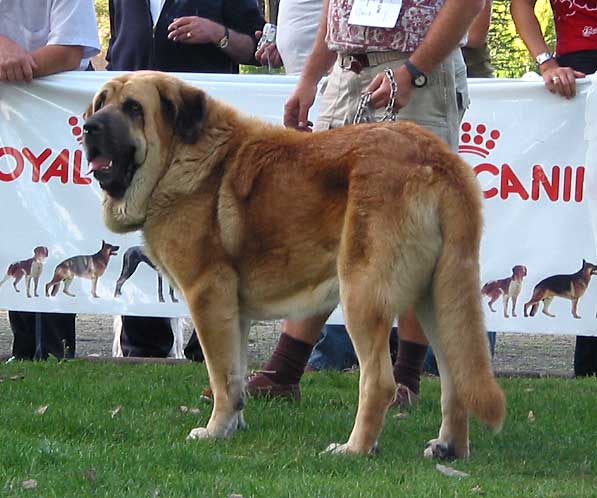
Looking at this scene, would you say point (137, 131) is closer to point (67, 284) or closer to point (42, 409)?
point (42, 409)

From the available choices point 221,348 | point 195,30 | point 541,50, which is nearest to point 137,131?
point 221,348

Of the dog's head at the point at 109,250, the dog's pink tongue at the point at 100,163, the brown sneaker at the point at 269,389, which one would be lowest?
the brown sneaker at the point at 269,389

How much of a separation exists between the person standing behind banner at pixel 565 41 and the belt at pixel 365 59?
6.65ft

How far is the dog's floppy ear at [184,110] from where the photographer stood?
5230mm

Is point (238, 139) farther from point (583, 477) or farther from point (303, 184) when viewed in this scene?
point (583, 477)

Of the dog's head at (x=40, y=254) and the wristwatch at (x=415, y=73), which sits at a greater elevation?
the wristwatch at (x=415, y=73)

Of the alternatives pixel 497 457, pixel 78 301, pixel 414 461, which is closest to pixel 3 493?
pixel 414 461

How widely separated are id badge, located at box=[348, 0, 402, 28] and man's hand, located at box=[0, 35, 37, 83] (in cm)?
272

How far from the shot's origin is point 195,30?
24.9ft

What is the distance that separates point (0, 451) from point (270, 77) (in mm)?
3666

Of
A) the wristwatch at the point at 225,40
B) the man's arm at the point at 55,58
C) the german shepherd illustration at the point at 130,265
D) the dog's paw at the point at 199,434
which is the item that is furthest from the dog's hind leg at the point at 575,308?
the man's arm at the point at 55,58

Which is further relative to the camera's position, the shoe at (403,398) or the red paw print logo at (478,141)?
the red paw print logo at (478,141)

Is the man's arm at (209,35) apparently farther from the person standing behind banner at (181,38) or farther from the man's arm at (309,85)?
the man's arm at (309,85)

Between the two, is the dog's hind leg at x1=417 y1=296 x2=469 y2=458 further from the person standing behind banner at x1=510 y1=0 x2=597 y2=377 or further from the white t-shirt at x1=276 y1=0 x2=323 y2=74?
the white t-shirt at x1=276 y1=0 x2=323 y2=74
